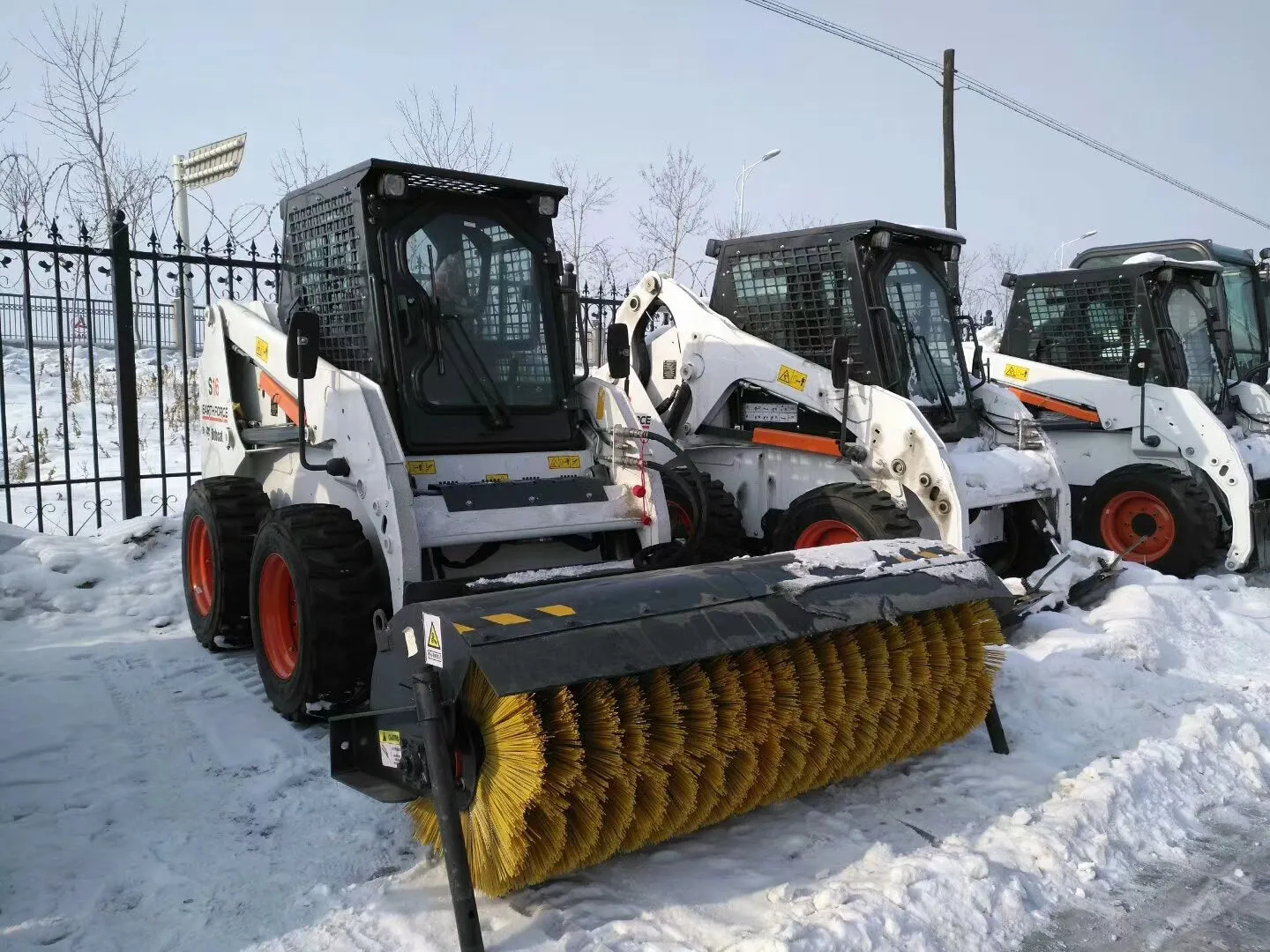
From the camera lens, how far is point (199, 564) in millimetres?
6336

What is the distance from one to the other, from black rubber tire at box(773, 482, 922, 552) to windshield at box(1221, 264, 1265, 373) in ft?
19.8

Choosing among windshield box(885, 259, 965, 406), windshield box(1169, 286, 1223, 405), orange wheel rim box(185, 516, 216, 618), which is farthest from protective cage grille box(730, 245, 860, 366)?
windshield box(1169, 286, 1223, 405)

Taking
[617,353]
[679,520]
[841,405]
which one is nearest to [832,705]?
[617,353]

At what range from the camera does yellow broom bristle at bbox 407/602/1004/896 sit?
3.03 meters

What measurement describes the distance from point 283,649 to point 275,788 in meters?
1.08

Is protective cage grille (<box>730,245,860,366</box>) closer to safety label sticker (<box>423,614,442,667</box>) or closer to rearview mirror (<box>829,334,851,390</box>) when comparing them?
rearview mirror (<box>829,334,851,390</box>)

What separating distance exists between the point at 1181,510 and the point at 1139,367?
4.10ft

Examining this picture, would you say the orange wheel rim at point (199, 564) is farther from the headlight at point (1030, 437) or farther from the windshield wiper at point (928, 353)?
the headlight at point (1030, 437)

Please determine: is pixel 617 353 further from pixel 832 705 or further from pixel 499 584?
pixel 832 705

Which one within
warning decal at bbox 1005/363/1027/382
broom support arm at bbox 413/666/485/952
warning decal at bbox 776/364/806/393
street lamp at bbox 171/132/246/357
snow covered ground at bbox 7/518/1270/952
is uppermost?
street lamp at bbox 171/132/246/357

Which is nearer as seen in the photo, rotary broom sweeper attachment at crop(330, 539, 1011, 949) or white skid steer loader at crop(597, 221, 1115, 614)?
rotary broom sweeper attachment at crop(330, 539, 1011, 949)

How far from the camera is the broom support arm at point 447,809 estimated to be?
2.87m

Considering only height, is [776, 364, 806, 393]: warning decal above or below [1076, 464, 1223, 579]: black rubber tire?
above

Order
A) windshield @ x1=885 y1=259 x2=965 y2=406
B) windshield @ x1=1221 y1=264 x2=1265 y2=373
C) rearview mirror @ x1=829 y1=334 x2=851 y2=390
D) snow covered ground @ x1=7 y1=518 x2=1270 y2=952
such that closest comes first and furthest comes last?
1. snow covered ground @ x1=7 y1=518 x2=1270 y2=952
2. rearview mirror @ x1=829 y1=334 x2=851 y2=390
3. windshield @ x1=885 y1=259 x2=965 y2=406
4. windshield @ x1=1221 y1=264 x2=1265 y2=373
